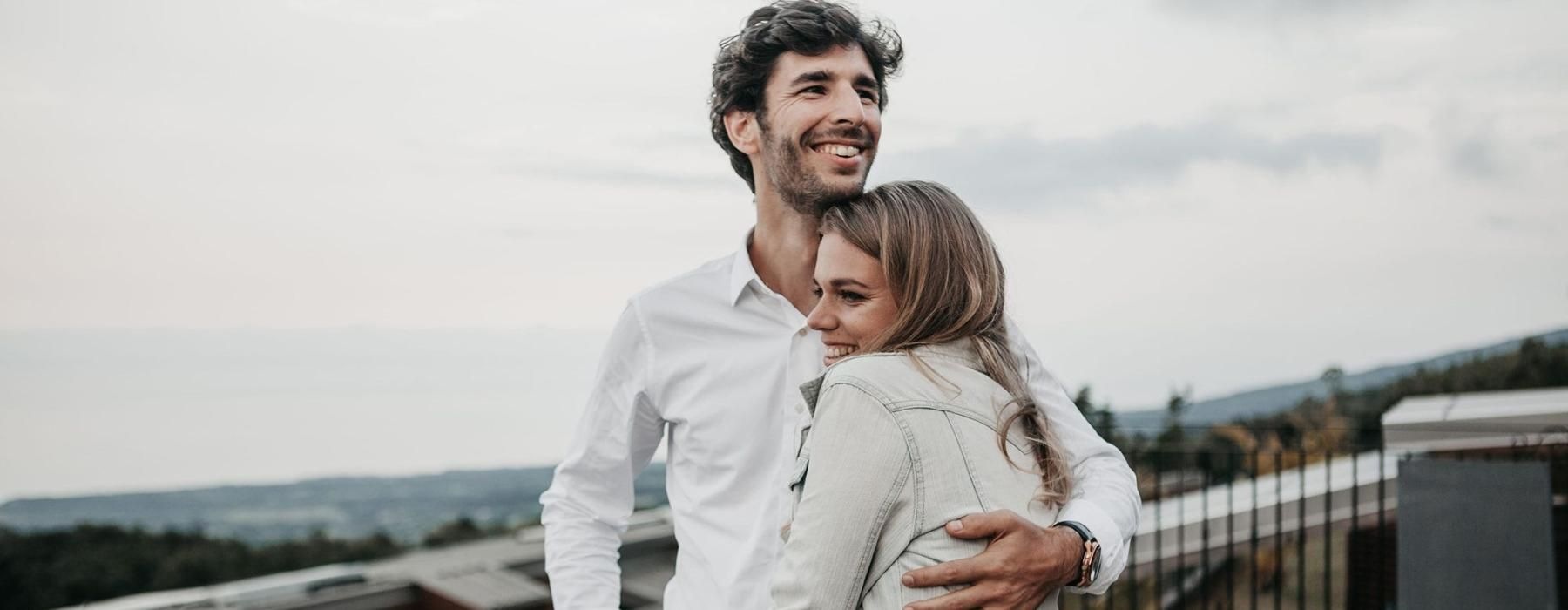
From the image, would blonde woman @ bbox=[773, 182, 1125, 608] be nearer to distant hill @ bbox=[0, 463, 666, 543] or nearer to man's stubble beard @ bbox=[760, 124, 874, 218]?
man's stubble beard @ bbox=[760, 124, 874, 218]

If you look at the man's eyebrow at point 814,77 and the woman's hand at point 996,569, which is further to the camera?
the man's eyebrow at point 814,77

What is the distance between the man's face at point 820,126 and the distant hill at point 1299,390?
671 cm

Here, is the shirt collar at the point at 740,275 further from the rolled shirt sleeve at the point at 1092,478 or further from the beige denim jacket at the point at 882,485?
the beige denim jacket at the point at 882,485

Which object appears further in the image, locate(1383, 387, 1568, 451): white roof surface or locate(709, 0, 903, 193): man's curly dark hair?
locate(1383, 387, 1568, 451): white roof surface

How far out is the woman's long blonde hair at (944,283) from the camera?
1.29m

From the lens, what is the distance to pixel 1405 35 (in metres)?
11.7

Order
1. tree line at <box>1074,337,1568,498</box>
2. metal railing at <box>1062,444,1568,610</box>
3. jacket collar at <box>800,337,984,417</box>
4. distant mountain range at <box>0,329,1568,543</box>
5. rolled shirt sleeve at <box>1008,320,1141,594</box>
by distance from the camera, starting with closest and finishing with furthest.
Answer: jacket collar at <box>800,337,984,417</box>, rolled shirt sleeve at <box>1008,320,1141,594</box>, metal railing at <box>1062,444,1568,610</box>, distant mountain range at <box>0,329,1568,543</box>, tree line at <box>1074,337,1568,498</box>

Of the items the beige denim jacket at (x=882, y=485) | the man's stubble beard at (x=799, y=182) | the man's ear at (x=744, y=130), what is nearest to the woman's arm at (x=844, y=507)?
the beige denim jacket at (x=882, y=485)

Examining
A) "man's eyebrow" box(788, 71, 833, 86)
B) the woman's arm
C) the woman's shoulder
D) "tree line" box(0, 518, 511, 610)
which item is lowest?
"tree line" box(0, 518, 511, 610)

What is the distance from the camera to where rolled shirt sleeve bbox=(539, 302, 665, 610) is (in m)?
1.81

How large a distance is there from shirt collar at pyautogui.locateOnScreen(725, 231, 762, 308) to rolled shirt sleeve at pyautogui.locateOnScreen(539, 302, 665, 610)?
0.55ft

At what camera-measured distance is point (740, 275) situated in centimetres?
179

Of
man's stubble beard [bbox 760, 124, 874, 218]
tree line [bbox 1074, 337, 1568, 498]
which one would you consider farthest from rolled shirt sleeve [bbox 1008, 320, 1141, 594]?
tree line [bbox 1074, 337, 1568, 498]

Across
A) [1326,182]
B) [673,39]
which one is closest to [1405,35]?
[1326,182]
